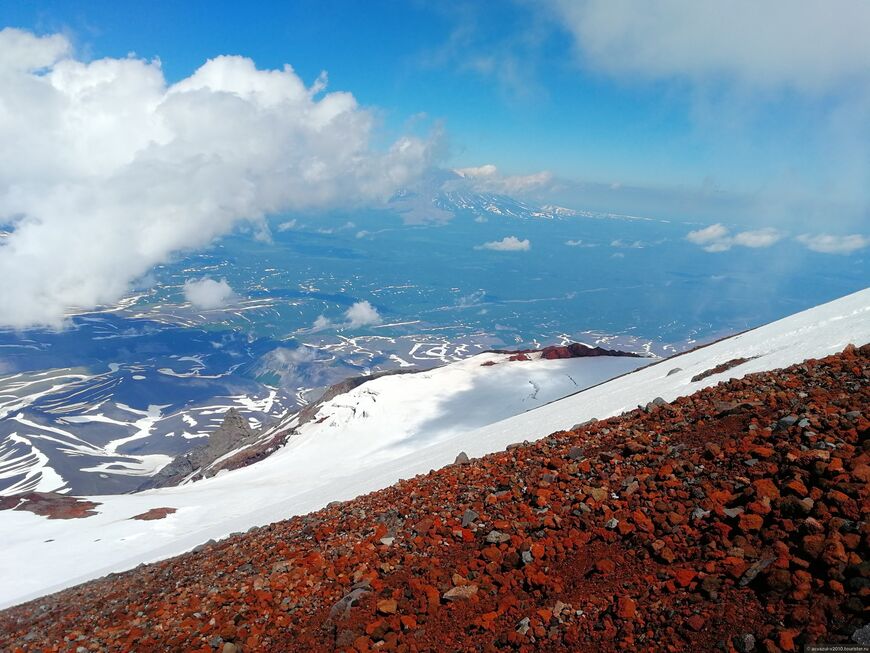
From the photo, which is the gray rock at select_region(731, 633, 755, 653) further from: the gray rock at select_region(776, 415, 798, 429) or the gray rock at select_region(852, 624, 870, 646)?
the gray rock at select_region(776, 415, 798, 429)

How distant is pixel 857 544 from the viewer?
4605mm

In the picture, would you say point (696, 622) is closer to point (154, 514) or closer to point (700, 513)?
point (700, 513)

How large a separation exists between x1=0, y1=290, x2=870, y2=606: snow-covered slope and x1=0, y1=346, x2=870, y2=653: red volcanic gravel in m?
6.45

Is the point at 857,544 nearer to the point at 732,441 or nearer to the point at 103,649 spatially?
the point at 732,441

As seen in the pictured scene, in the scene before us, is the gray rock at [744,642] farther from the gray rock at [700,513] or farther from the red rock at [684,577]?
the gray rock at [700,513]

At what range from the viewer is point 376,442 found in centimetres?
4219

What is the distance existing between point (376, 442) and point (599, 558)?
1479 inches

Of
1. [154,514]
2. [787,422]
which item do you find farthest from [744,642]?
[154,514]

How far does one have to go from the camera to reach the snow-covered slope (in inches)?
671

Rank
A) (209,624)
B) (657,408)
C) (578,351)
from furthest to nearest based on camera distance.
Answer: (578,351) < (657,408) < (209,624)

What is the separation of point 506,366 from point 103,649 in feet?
162

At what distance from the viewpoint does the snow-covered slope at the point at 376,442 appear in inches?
671

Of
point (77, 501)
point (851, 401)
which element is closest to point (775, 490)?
point (851, 401)

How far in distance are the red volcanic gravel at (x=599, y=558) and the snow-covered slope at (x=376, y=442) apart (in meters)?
6.45
